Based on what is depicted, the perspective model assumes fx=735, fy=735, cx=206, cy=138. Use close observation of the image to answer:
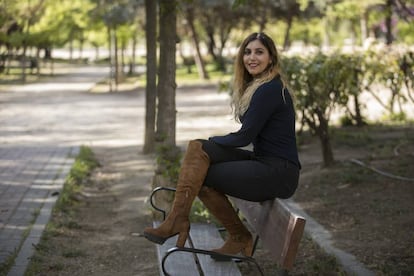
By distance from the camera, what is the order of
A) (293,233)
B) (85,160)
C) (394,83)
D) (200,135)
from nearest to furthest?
1. (293,233)
2. (85,160)
3. (394,83)
4. (200,135)

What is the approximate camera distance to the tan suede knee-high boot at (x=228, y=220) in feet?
15.3

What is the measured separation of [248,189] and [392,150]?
7.60 meters

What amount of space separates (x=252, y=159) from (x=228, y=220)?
430 millimetres

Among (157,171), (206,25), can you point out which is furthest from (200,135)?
(206,25)

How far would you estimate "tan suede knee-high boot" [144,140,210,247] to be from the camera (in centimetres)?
442

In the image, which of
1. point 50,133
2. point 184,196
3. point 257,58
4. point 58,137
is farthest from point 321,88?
point 50,133

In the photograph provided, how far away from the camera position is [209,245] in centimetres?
529

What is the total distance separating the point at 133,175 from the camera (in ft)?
35.4

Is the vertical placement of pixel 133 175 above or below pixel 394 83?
below

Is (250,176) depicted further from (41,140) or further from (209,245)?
(41,140)

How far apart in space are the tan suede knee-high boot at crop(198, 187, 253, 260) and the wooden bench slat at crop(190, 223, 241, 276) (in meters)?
0.11

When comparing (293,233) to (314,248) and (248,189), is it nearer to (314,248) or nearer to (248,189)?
(248,189)

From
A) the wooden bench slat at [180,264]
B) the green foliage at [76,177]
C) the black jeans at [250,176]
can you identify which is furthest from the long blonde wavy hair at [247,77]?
the green foliage at [76,177]

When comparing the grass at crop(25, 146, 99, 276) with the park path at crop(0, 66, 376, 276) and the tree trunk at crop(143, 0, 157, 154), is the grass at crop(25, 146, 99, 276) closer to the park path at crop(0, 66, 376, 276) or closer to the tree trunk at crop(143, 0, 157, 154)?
the park path at crop(0, 66, 376, 276)
